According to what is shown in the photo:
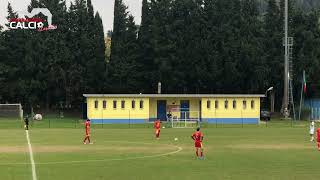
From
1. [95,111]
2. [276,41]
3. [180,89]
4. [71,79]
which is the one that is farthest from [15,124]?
[276,41]

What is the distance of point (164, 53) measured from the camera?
101 m

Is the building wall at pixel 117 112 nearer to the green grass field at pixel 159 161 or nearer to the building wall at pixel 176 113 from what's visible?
the building wall at pixel 176 113

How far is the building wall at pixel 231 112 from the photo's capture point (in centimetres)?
8531

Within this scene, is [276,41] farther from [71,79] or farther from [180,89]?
[71,79]

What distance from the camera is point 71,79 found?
101188 mm

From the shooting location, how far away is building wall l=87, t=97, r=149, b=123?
82688 millimetres

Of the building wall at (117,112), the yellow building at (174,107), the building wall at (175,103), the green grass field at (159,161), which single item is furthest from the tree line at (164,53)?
the green grass field at (159,161)

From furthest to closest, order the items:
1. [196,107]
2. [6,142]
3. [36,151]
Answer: [196,107] < [6,142] < [36,151]

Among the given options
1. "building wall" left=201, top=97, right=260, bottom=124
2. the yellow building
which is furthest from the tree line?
"building wall" left=201, top=97, right=260, bottom=124

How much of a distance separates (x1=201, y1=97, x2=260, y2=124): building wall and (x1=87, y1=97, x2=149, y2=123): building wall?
8.73m

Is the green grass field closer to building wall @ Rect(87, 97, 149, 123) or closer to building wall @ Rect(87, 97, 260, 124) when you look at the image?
building wall @ Rect(87, 97, 149, 123)

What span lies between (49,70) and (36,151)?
6375cm

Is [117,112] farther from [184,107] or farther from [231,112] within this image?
[231,112]

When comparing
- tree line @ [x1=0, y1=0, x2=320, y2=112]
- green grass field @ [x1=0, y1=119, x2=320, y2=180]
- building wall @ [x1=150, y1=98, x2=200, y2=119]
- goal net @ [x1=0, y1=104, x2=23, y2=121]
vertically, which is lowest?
green grass field @ [x1=0, y1=119, x2=320, y2=180]
